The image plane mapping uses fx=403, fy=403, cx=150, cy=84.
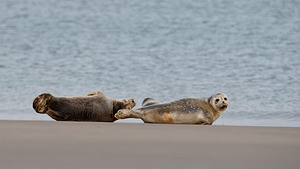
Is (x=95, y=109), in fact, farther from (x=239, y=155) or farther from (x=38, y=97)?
→ (x=239, y=155)

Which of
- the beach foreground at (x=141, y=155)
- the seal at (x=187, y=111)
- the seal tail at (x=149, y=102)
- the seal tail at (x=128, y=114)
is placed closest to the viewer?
the beach foreground at (x=141, y=155)

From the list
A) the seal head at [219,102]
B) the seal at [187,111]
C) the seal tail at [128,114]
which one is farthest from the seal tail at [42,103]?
the seal head at [219,102]

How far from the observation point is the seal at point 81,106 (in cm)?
544

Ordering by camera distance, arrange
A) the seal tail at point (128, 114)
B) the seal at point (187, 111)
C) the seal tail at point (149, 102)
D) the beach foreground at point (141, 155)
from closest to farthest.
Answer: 1. the beach foreground at point (141, 155)
2. the seal at point (187, 111)
3. the seal tail at point (128, 114)
4. the seal tail at point (149, 102)

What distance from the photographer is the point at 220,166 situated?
1488mm

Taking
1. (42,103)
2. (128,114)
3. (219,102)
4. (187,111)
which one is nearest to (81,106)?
(42,103)

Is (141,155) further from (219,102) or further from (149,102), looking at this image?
(149,102)

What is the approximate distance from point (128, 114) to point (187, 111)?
2.69ft

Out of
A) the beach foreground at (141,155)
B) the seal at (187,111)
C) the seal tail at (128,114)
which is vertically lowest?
the beach foreground at (141,155)

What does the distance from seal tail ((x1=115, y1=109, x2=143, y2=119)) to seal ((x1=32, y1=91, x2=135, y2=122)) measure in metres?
Result: 0.37

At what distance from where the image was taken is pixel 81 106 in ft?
18.6

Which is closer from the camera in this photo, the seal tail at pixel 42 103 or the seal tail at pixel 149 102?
the seal tail at pixel 42 103

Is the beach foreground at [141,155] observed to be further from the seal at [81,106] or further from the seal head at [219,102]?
the seal at [81,106]

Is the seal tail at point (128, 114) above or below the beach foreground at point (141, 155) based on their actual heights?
above
